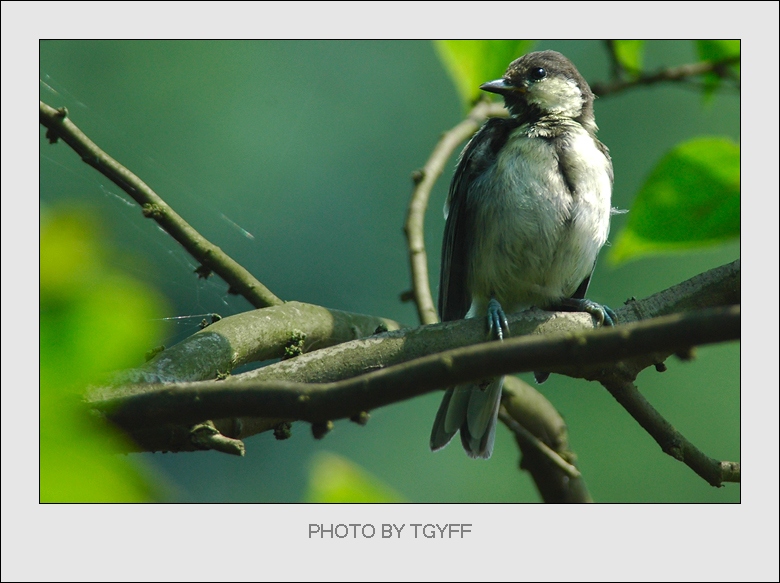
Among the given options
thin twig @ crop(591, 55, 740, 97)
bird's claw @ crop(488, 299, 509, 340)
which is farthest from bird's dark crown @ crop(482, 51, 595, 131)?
bird's claw @ crop(488, 299, 509, 340)

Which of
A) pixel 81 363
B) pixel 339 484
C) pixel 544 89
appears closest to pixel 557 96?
pixel 544 89

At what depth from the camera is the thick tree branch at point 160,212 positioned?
226 centimetres

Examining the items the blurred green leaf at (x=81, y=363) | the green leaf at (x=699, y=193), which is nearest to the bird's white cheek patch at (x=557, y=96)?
the green leaf at (x=699, y=193)

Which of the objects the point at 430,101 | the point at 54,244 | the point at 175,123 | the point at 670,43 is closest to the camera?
the point at 54,244

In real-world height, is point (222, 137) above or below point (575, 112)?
above

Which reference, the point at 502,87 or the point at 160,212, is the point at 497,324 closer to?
the point at 160,212

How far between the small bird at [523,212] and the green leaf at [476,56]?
619mm

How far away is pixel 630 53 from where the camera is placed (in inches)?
96.2

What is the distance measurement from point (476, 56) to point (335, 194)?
1.11m

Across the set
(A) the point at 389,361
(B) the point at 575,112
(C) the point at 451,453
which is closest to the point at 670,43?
(B) the point at 575,112

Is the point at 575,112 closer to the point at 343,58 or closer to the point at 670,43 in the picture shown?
the point at 670,43

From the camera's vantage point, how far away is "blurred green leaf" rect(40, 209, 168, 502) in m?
0.81

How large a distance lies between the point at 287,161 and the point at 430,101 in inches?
38.8

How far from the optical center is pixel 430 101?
3803 millimetres
